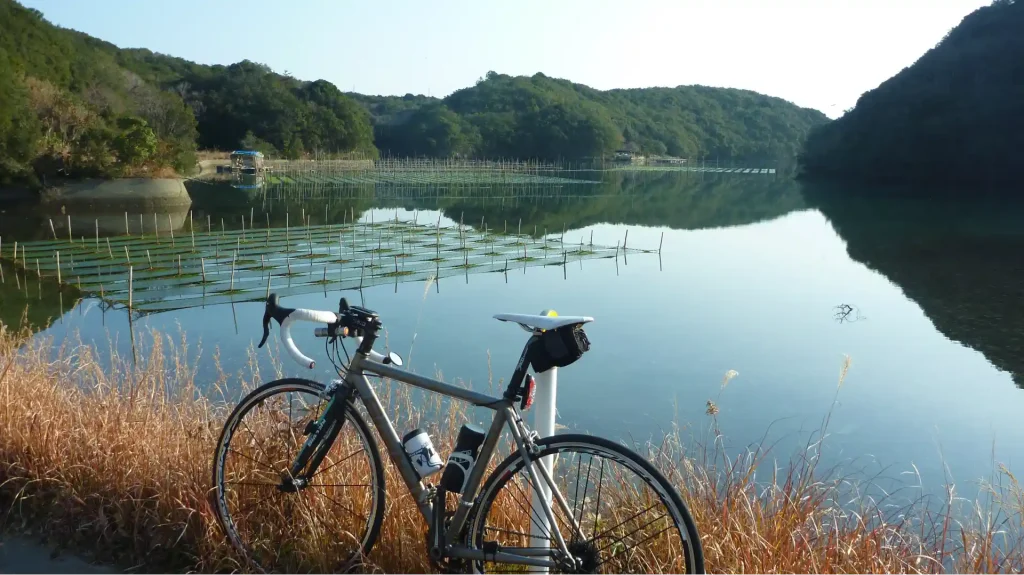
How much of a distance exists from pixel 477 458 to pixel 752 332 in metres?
10.2

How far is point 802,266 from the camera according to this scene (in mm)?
18859

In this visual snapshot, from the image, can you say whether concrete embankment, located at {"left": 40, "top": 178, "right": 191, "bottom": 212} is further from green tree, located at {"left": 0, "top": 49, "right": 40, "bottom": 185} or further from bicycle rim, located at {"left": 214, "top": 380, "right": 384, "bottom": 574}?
bicycle rim, located at {"left": 214, "top": 380, "right": 384, "bottom": 574}

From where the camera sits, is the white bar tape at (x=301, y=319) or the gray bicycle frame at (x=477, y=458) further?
the white bar tape at (x=301, y=319)

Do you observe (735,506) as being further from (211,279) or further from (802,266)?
(802,266)

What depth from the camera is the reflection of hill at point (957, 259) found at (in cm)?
1209

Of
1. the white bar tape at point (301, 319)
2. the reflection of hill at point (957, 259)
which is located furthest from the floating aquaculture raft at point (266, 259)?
the white bar tape at point (301, 319)

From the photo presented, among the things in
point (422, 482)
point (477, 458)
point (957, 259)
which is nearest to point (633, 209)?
point (957, 259)

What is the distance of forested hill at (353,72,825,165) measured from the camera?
91125 millimetres

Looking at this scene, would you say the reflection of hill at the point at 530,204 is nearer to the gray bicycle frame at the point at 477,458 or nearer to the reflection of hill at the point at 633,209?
the reflection of hill at the point at 633,209

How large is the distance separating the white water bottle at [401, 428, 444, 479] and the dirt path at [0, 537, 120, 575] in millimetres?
994

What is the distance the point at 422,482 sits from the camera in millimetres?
2094

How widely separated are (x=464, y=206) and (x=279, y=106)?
32485mm

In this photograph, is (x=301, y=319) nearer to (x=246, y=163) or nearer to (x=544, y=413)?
(x=544, y=413)

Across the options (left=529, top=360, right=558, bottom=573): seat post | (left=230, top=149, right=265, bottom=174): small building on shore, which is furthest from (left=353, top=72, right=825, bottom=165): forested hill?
(left=529, top=360, right=558, bottom=573): seat post
